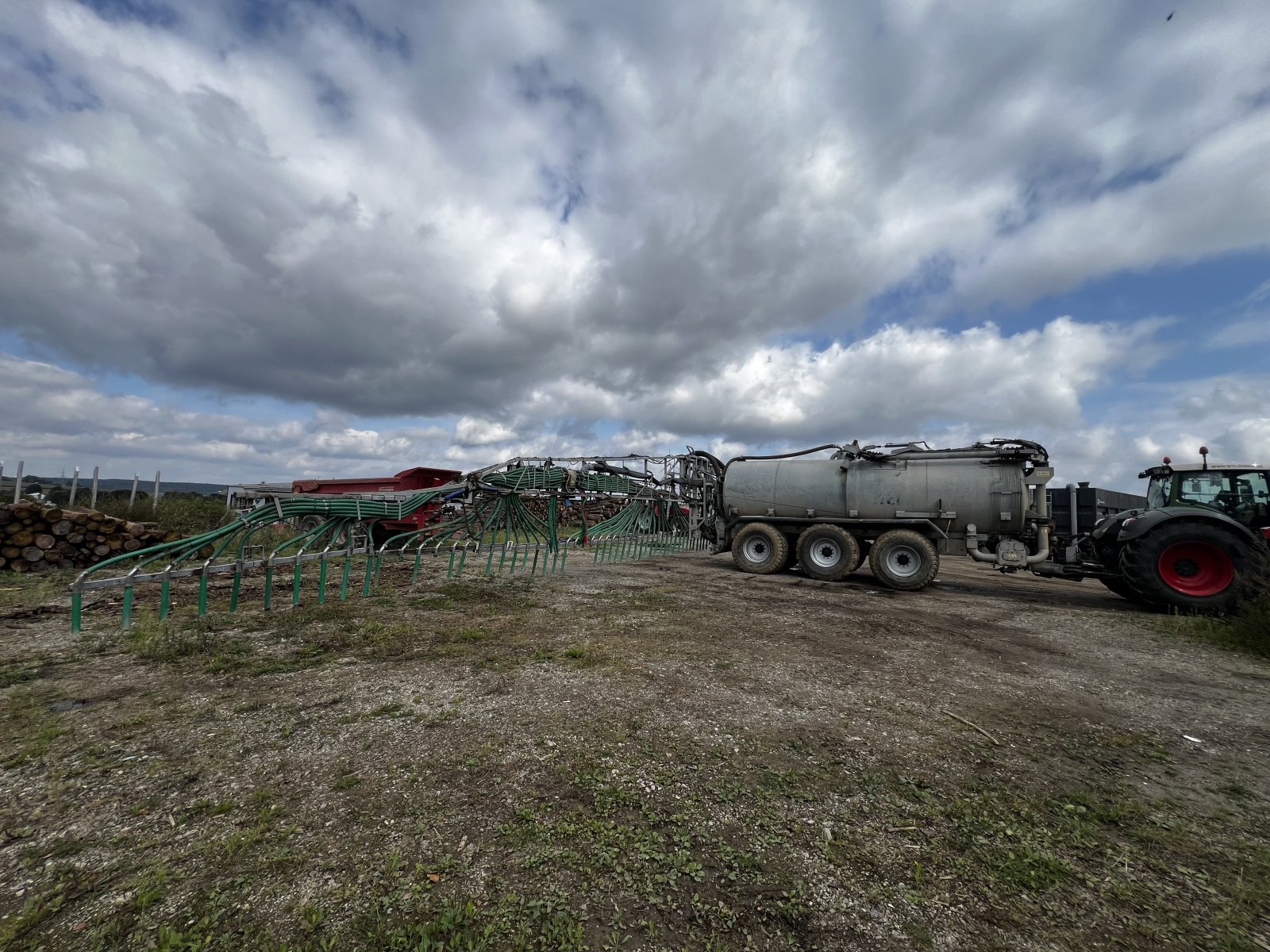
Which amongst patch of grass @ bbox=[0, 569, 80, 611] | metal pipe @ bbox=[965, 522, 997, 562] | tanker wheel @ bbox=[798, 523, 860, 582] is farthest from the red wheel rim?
patch of grass @ bbox=[0, 569, 80, 611]

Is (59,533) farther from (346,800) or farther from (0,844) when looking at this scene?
(346,800)

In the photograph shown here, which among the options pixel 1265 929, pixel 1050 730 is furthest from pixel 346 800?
pixel 1050 730

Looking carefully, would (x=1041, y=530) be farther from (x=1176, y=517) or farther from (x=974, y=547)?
(x=1176, y=517)

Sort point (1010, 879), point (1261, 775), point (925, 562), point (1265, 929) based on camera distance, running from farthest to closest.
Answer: point (925, 562)
point (1261, 775)
point (1010, 879)
point (1265, 929)

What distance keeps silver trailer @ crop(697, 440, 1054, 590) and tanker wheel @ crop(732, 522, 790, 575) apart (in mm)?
18

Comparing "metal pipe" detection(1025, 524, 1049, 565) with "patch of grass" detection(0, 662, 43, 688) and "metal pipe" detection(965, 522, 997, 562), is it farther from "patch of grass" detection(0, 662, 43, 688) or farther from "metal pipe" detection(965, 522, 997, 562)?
"patch of grass" detection(0, 662, 43, 688)

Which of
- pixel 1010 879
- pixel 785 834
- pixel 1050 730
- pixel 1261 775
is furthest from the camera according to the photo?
pixel 1050 730

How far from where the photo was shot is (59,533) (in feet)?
32.0

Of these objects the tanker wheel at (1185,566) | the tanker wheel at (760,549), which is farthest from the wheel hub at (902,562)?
the tanker wheel at (1185,566)

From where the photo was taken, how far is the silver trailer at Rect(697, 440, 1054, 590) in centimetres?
941

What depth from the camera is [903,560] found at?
10.1 metres

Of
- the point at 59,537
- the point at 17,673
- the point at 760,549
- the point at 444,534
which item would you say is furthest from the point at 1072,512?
the point at 59,537

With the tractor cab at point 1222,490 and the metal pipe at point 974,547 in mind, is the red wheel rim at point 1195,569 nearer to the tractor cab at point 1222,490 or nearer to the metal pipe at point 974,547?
the tractor cab at point 1222,490

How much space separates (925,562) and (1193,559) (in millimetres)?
3443
